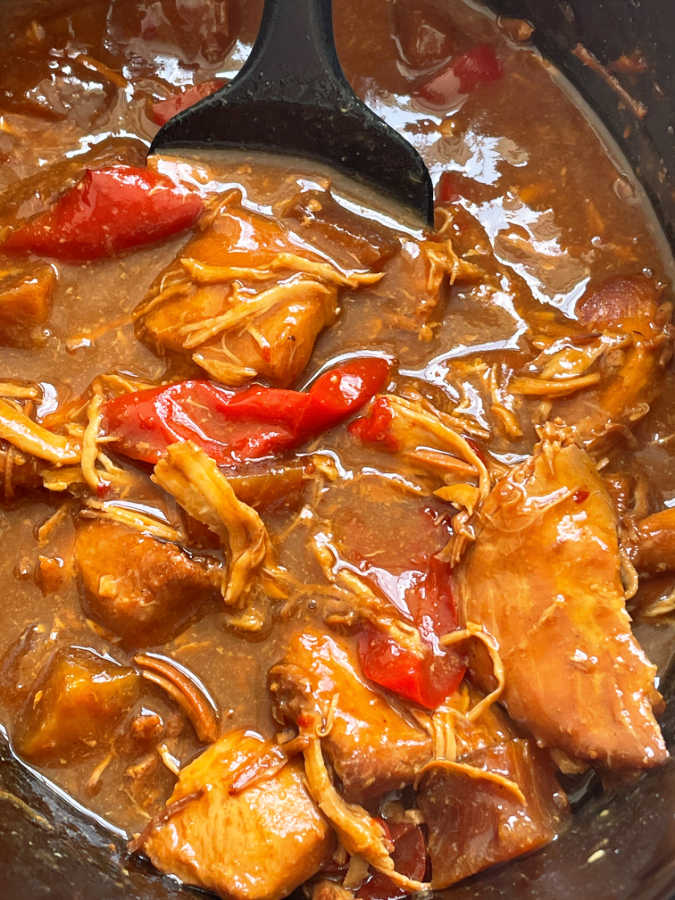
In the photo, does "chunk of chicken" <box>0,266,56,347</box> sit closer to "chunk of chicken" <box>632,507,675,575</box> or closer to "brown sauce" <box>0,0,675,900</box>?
"brown sauce" <box>0,0,675,900</box>

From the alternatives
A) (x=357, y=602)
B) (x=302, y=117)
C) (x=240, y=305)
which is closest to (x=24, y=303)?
(x=240, y=305)

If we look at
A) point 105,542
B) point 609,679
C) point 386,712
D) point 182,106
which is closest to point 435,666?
point 386,712

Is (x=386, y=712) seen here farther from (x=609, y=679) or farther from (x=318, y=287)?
(x=318, y=287)

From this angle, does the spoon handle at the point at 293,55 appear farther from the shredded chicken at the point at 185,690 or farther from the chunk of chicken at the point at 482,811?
the chunk of chicken at the point at 482,811

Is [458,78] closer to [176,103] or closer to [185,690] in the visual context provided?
[176,103]

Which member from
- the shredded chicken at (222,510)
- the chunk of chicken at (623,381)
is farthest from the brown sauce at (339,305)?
the shredded chicken at (222,510)

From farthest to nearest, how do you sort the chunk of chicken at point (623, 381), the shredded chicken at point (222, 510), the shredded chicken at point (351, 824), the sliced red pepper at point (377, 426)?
the chunk of chicken at point (623, 381) < the sliced red pepper at point (377, 426) < the shredded chicken at point (222, 510) < the shredded chicken at point (351, 824)
